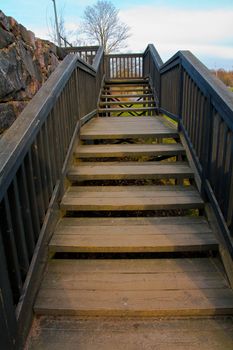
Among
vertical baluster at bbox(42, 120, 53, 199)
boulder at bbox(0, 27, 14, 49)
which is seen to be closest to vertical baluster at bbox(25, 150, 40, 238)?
vertical baluster at bbox(42, 120, 53, 199)

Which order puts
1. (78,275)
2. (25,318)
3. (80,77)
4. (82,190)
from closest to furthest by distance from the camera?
(25,318) → (78,275) → (82,190) → (80,77)

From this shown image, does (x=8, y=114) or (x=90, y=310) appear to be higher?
(x=8, y=114)

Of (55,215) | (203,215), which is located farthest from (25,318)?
(203,215)

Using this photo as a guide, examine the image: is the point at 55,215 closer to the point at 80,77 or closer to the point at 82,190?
the point at 82,190

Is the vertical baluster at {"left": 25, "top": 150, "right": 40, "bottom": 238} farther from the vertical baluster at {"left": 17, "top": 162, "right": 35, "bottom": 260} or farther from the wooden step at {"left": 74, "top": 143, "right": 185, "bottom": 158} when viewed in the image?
the wooden step at {"left": 74, "top": 143, "right": 185, "bottom": 158}

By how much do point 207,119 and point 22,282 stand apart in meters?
1.72

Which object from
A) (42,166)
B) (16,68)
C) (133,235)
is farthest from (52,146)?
(16,68)

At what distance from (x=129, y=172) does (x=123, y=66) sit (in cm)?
759

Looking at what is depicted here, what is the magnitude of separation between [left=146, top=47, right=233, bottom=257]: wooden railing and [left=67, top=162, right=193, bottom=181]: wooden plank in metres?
0.21

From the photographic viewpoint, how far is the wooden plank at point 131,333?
1.45 metres

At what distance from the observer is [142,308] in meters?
1.61

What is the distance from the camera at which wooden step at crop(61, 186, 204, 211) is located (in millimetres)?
2320

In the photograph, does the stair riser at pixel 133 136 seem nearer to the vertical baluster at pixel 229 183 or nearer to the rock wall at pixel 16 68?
the rock wall at pixel 16 68

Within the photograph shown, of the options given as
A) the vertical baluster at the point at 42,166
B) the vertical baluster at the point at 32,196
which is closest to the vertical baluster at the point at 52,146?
the vertical baluster at the point at 42,166
